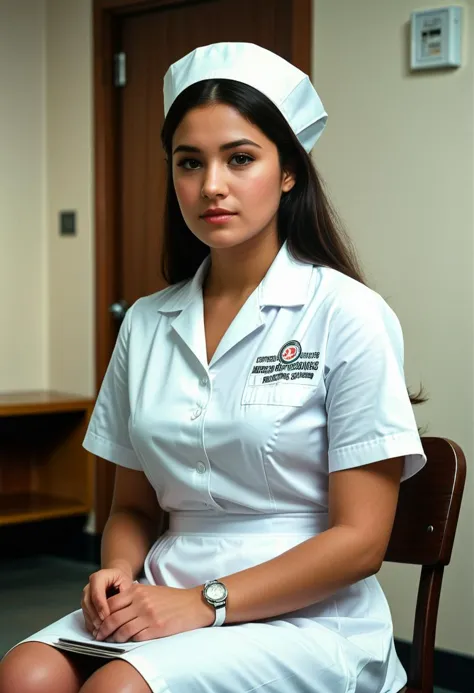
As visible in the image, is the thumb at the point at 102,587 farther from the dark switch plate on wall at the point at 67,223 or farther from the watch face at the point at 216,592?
the dark switch plate on wall at the point at 67,223

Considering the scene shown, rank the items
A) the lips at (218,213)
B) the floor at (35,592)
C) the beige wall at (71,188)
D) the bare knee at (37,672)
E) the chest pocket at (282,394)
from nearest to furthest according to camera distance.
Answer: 1. the bare knee at (37,672)
2. the chest pocket at (282,394)
3. the lips at (218,213)
4. the floor at (35,592)
5. the beige wall at (71,188)

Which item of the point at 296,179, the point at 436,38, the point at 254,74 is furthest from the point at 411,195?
the point at 254,74

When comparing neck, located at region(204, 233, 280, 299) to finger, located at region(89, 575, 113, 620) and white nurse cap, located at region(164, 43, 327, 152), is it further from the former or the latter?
finger, located at region(89, 575, 113, 620)

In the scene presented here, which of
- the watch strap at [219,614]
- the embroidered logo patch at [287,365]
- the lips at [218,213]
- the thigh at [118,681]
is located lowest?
the thigh at [118,681]

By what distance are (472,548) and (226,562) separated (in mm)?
1335

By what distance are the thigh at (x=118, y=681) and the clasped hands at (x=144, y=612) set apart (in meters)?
0.10

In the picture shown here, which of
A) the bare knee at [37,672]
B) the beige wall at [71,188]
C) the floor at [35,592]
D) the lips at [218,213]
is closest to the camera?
the bare knee at [37,672]

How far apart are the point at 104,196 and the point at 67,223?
233mm

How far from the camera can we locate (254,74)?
1492 mm

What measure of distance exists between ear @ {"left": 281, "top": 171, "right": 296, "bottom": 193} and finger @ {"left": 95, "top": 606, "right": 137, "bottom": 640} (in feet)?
2.32

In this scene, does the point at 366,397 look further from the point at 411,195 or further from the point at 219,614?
the point at 411,195

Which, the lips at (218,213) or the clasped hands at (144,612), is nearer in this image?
the clasped hands at (144,612)

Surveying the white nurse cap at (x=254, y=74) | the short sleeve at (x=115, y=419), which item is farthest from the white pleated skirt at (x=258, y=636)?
the white nurse cap at (x=254, y=74)

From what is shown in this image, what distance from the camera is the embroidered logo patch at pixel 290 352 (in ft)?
4.69
